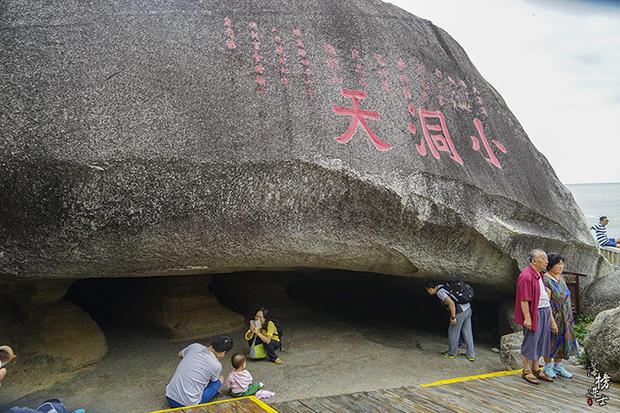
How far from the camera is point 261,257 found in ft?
18.1

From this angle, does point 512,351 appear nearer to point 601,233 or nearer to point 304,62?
point 304,62

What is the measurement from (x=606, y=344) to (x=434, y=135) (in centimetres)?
290

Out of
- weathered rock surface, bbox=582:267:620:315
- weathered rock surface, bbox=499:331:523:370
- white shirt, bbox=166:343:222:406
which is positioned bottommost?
white shirt, bbox=166:343:222:406

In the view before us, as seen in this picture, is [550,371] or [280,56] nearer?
[550,371]

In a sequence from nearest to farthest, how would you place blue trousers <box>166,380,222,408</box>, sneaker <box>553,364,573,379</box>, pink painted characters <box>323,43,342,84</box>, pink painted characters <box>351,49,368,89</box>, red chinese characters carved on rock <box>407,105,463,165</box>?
1. blue trousers <box>166,380,222,408</box>
2. sneaker <box>553,364,573,379</box>
3. pink painted characters <box>323,43,342,84</box>
4. pink painted characters <box>351,49,368,89</box>
5. red chinese characters carved on rock <box>407,105,463,165</box>

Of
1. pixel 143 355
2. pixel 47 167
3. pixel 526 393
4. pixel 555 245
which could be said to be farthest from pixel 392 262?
pixel 47 167


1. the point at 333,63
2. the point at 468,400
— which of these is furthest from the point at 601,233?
the point at 468,400

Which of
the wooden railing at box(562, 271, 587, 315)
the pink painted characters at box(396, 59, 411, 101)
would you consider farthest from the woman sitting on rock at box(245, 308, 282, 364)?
the wooden railing at box(562, 271, 587, 315)

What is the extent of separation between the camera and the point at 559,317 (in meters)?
5.12

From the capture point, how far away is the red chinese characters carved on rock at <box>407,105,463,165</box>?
20.4 ft

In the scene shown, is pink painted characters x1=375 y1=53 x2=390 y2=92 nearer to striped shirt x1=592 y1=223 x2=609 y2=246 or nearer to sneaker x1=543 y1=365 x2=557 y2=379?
sneaker x1=543 y1=365 x2=557 y2=379

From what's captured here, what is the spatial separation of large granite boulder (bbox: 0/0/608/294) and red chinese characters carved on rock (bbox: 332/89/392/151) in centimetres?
2

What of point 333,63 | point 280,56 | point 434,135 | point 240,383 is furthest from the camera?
point 434,135

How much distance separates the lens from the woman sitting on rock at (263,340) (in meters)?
6.29
